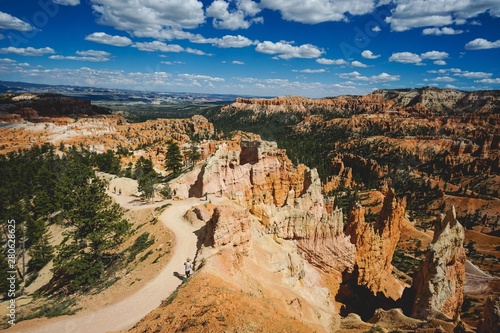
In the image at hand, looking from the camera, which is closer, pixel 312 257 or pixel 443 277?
pixel 443 277

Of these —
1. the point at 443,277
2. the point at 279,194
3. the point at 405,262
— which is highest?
the point at 443,277

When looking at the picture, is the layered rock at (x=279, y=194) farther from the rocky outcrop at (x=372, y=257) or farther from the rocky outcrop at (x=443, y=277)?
the rocky outcrop at (x=443, y=277)

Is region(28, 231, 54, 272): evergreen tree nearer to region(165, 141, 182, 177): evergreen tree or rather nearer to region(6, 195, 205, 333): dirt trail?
region(6, 195, 205, 333): dirt trail

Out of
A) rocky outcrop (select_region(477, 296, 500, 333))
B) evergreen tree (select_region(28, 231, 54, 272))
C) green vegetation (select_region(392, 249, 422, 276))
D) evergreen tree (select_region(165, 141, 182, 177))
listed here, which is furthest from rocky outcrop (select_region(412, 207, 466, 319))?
evergreen tree (select_region(165, 141, 182, 177))

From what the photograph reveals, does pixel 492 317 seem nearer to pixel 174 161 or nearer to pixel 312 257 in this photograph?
pixel 312 257

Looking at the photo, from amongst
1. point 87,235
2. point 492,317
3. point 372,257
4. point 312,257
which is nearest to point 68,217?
point 87,235

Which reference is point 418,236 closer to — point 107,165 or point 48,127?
point 107,165

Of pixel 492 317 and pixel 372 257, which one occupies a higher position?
pixel 492 317
